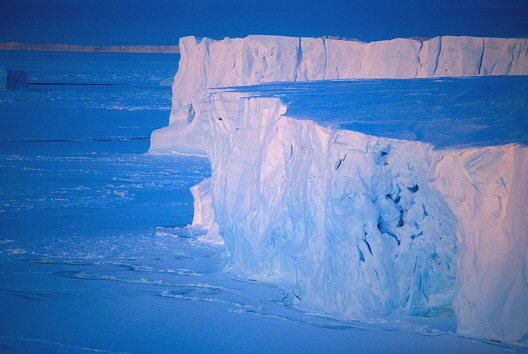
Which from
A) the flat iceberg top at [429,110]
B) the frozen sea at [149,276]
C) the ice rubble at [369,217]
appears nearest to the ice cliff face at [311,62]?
the frozen sea at [149,276]

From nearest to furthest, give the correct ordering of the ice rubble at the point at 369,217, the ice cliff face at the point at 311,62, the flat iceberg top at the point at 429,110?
1. the ice rubble at the point at 369,217
2. the flat iceberg top at the point at 429,110
3. the ice cliff face at the point at 311,62

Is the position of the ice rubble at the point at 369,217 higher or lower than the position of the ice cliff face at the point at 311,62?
lower

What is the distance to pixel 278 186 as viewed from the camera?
661 cm

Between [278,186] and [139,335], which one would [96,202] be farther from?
[139,335]

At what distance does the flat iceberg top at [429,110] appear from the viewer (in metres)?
4.88

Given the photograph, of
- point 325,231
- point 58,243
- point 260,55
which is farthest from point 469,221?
point 260,55

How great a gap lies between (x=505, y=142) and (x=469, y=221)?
20.5 inches

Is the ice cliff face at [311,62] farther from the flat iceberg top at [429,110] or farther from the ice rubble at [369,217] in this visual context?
the ice rubble at [369,217]

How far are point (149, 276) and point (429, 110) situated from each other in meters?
2.92

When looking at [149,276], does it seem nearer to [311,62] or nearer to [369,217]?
[369,217]

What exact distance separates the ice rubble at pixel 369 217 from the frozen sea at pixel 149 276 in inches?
6.4

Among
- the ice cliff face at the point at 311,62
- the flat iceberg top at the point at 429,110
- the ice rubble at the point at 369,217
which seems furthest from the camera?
the ice cliff face at the point at 311,62

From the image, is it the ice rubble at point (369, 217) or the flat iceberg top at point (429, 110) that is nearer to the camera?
the ice rubble at point (369, 217)

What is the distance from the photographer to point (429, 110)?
5.92m
